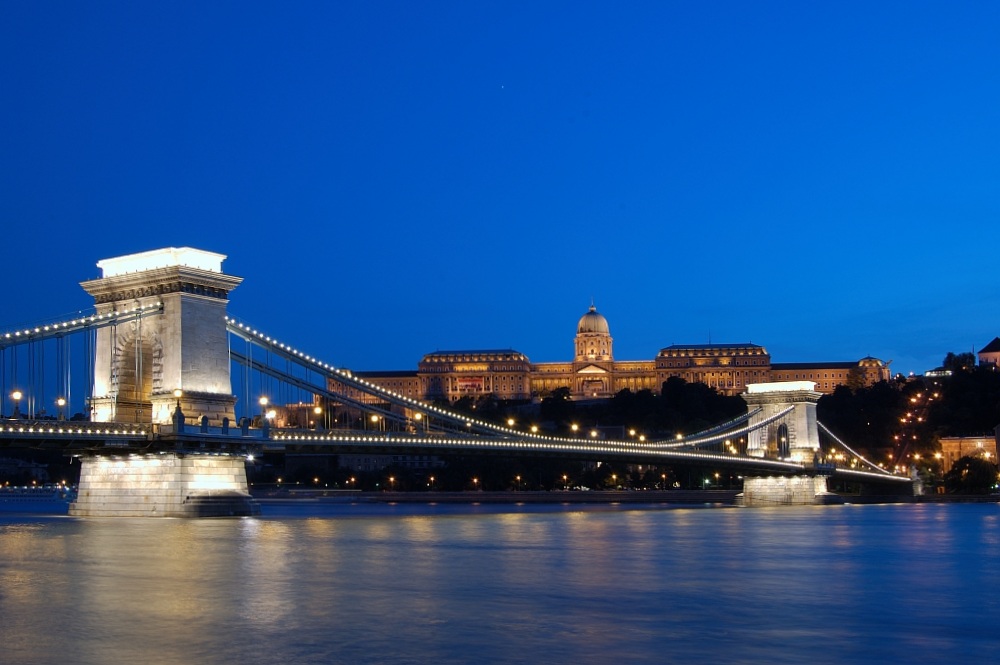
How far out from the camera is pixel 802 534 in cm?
3888

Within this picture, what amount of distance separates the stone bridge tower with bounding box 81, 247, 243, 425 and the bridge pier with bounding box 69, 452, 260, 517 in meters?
1.86

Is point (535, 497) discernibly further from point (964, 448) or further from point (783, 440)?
point (964, 448)

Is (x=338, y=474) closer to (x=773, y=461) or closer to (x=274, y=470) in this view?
(x=274, y=470)

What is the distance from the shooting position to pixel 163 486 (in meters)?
43.0

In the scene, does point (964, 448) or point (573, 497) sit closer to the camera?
point (964, 448)

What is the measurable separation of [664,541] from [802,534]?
6.55 meters

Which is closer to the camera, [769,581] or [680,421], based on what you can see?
[769,581]

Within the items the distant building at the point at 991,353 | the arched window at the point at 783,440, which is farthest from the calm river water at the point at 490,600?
the distant building at the point at 991,353

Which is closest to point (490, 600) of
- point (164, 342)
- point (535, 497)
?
point (164, 342)

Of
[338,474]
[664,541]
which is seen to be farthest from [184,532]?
[338,474]

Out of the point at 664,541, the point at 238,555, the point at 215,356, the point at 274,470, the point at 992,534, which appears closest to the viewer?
the point at 238,555

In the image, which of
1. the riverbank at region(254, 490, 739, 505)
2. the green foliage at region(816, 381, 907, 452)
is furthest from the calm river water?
the green foliage at region(816, 381, 907, 452)

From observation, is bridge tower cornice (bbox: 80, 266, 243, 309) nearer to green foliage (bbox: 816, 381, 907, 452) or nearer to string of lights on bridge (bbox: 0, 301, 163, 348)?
string of lights on bridge (bbox: 0, 301, 163, 348)

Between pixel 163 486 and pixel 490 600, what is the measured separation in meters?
27.1
